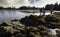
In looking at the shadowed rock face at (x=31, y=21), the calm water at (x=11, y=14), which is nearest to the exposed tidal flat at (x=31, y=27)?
the shadowed rock face at (x=31, y=21)

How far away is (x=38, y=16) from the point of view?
29.6 feet

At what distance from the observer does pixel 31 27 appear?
8133mm

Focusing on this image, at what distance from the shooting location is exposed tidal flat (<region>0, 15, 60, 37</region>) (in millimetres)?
7620

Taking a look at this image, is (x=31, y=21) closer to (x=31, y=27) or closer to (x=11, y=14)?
(x=31, y=27)

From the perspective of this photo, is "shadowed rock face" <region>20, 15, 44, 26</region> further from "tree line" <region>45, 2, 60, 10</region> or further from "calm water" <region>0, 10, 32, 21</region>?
"tree line" <region>45, 2, 60, 10</region>

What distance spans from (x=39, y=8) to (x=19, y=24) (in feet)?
4.70

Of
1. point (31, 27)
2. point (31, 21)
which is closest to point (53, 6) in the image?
point (31, 21)

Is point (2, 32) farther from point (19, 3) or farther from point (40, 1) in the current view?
point (40, 1)

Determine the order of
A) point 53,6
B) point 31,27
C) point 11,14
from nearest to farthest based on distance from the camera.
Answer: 1. point 31,27
2. point 11,14
3. point 53,6

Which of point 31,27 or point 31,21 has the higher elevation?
point 31,21

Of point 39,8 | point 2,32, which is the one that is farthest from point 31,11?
point 2,32

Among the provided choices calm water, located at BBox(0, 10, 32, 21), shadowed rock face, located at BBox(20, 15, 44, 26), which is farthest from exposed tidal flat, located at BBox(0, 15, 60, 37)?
calm water, located at BBox(0, 10, 32, 21)

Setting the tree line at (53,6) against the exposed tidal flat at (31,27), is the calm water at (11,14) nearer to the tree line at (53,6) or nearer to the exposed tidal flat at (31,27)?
the exposed tidal flat at (31,27)

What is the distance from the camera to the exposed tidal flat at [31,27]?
7620mm
